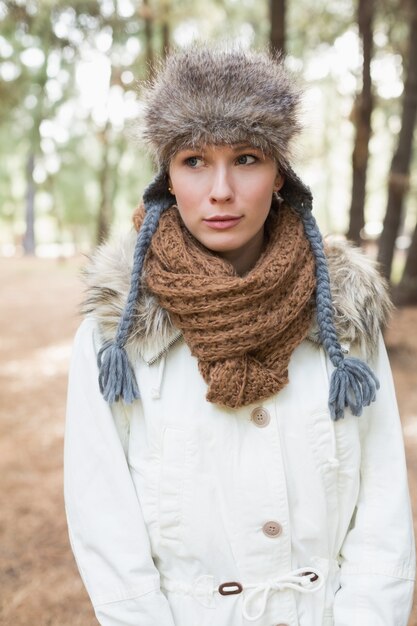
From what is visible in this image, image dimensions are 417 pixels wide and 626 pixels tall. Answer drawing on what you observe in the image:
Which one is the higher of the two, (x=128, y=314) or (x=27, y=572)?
(x=128, y=314)

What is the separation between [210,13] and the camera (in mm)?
8250

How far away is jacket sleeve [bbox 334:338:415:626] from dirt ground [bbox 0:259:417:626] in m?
0.91

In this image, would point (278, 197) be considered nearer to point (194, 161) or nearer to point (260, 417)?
point (194, 161)

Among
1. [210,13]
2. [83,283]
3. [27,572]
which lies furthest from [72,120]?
[83,283]

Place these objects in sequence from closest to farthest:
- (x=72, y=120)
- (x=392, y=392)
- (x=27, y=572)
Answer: (x=392, y=392) < (x=27, y=572) < (x=72, y=120)

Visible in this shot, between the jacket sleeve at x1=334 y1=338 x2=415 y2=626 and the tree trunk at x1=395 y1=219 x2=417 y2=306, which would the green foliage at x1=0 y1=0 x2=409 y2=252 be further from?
the tree trunk at x1=395 y1=219 x2=417 y2=306

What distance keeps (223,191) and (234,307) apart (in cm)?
28

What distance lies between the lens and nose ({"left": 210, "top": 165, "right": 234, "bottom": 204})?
54.2 inches

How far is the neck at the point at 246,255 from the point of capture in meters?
1.59

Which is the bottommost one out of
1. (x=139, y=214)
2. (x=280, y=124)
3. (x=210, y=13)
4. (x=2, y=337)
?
(x=2, y=337)

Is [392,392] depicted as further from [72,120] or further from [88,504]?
[72,120]

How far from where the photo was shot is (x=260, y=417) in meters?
1.44

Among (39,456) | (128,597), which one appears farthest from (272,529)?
(39,456)

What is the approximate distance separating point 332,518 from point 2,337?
7.56 metres
